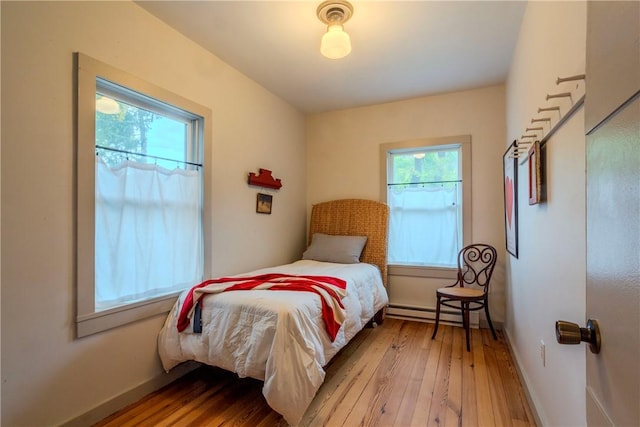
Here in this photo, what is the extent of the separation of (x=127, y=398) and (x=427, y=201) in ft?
10.7

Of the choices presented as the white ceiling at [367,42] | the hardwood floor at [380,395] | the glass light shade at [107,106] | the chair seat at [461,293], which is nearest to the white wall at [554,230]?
the hardwood floor at [380,395]

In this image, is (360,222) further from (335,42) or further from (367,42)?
(335,42)

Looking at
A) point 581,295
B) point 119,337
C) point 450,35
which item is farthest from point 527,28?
point 119,337

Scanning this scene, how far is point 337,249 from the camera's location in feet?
11.4

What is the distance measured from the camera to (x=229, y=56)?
2695mm

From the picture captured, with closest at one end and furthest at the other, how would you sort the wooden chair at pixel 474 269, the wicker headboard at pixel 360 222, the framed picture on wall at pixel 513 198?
the framed picture on wall at pixel 513 198, the wooden chair at pixel 474 269, the wicker headboard at pixel 360 222

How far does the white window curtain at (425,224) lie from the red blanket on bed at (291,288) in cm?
149

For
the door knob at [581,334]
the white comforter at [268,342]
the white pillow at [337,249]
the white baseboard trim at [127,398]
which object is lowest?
the white baseboard trim at [127,398]

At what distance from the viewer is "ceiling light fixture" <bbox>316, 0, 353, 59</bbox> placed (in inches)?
78.2

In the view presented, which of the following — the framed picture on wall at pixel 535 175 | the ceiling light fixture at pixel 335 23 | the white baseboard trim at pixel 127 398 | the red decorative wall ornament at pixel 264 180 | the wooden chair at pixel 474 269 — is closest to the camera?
the framed picture on wall at pixel 535 175

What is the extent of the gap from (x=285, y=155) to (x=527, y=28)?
2.50 m

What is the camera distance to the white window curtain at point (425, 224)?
11.5 ft

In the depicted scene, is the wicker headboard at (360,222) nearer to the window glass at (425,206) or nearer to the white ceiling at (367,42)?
the window glass at (425,206)

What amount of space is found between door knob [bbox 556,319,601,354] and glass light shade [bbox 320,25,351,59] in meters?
1.95
